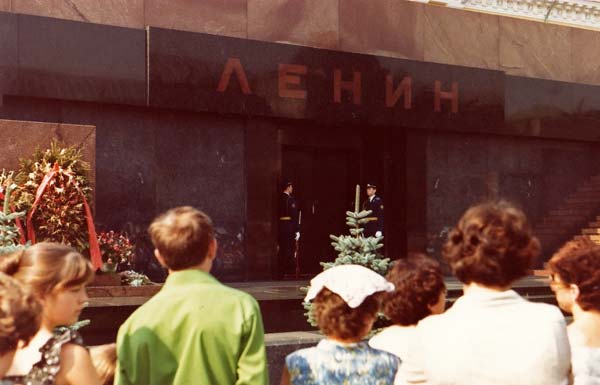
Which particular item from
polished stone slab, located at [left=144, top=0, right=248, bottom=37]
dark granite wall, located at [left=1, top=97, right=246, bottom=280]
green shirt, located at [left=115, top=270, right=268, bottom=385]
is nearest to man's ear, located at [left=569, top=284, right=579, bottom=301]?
green shirt, located at [left=115, top=270, right=268, bottom=385]

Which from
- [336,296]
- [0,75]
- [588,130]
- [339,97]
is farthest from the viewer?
[588,130]

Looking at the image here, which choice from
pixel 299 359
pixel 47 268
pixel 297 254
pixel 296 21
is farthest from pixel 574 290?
pixel 296 21

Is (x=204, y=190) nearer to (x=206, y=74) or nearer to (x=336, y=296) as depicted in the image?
(x=206, y=74)

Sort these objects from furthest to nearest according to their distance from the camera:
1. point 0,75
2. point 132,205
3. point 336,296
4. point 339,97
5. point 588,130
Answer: point 588,130 → point 339,97 → point 132,205 → point 0,75 → point 336,296

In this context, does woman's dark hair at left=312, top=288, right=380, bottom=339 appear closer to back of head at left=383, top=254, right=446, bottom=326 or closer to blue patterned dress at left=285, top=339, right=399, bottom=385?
blue patterned dress at left=285, top=339, right=399, bottom=385

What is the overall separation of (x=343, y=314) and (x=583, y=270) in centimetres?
90

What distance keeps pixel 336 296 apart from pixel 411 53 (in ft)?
46.4

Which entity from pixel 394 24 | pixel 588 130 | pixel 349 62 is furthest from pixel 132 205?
pixel 588 130

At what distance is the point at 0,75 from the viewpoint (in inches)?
521

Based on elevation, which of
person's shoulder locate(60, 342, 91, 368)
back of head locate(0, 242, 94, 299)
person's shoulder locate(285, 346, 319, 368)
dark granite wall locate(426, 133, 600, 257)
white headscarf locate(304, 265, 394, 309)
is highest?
dark granite wall locate(426, 133, 600, 257)

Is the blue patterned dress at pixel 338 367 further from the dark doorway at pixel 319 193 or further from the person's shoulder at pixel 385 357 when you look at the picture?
the dark doorway at pixel 319 193

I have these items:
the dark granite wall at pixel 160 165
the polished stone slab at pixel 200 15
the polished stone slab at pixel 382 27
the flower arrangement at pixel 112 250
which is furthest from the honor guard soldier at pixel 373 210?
the flower arrangement at pixel 112 250

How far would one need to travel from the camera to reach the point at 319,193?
1675cm

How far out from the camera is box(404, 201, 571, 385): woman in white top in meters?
2.80
